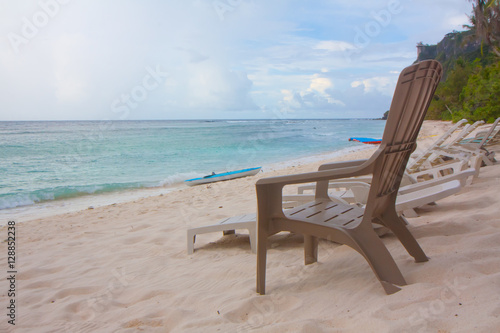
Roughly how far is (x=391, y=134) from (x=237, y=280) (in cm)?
156

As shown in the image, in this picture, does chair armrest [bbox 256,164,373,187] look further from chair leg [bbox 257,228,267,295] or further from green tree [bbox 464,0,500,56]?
green tree [bbox 464,0,500,56]

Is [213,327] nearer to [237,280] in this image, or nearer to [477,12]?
[237,280]

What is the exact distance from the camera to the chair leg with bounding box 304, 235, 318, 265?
112 inches

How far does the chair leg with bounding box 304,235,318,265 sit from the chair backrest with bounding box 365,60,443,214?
2.21 feet

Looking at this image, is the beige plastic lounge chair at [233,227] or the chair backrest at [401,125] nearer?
the chair backrest at [401,125]

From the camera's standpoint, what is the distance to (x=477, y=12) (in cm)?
2948

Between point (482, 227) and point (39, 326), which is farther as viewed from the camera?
point (482, 227)

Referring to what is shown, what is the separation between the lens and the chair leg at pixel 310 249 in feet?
9.30

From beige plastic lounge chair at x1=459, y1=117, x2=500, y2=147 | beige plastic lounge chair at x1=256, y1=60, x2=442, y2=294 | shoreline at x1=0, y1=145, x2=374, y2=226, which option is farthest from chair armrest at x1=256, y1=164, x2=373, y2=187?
shoreline at x1=0, y1=145, x2=374, y2=226

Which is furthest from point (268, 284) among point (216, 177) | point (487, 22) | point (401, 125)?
point (487, 22)

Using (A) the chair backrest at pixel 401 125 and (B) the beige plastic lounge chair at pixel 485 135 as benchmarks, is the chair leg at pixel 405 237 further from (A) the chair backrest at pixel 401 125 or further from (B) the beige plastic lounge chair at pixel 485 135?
(B) the beige plastic lounge chair at pixel 485 135

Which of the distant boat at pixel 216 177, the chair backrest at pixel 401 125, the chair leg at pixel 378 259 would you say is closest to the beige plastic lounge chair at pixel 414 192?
the chair backrest at pixel 401 125

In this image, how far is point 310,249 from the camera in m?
2.85

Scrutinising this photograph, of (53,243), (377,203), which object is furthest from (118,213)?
(377,203)
